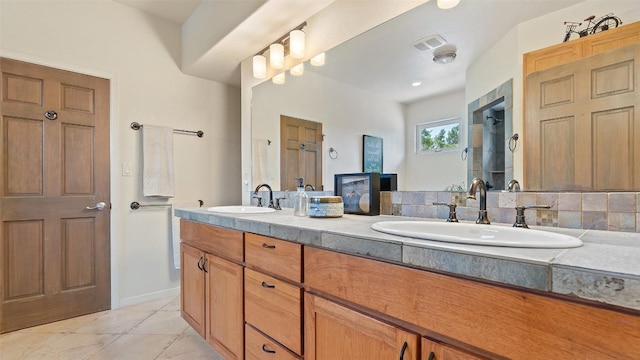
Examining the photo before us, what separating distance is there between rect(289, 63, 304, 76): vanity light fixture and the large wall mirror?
3 centimetres

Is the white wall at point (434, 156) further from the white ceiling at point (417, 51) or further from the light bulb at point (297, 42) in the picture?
the light bulb at point (297, 42)

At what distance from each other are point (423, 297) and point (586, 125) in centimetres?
83

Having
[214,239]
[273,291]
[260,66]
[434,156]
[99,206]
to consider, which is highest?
[260,66]

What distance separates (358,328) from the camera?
2.89 feet

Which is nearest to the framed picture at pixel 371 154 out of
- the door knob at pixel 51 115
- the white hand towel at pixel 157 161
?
the white hand towel at pixel 157 161

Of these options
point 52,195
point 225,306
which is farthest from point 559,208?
point 52,195

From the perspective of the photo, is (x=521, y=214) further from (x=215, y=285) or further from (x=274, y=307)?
(x=215, y=285)

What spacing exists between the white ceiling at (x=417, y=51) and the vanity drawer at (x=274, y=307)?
1079 millimetres

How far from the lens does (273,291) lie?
121 centimetres

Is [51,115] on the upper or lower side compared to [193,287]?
upper

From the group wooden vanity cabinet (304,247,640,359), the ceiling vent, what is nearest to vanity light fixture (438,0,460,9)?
the ceiling vent

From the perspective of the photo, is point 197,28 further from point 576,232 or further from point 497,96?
point 576,232

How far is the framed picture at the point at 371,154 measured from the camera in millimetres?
1641

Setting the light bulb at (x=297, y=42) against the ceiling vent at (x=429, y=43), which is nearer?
the ceiling vent at (x=429, y=43)
